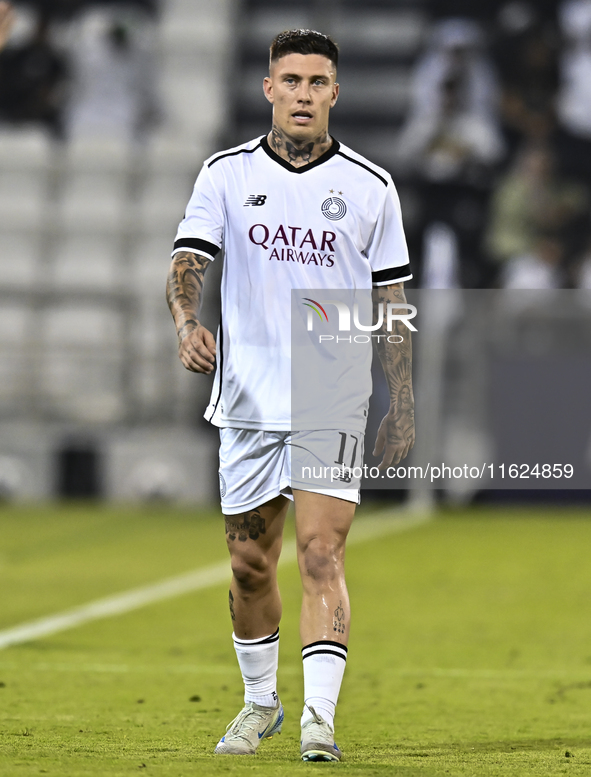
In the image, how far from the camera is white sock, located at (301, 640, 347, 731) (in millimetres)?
3480

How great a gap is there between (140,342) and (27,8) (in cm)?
621

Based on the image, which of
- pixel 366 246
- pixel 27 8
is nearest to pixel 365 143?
pixel 27 8

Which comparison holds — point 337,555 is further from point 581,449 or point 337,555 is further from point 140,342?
point 140,342

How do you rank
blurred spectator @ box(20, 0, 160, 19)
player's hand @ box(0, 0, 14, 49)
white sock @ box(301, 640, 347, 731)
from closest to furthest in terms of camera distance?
white sock @ box(301, 640, 347, 731), player's hand @ box(0, 0, 14, 49), blurred spectator @ box(20, 0, 160, 19)

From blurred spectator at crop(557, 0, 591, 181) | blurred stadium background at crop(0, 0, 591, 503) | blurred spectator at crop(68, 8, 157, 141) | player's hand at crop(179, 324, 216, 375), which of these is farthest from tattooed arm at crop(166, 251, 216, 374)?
blurred spectator at crop(68, 8, 157, 141)

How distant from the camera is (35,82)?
17.0m

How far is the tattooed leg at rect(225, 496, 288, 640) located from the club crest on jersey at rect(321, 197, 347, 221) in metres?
0.78

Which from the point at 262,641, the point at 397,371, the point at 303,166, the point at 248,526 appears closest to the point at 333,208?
the point at 303,166

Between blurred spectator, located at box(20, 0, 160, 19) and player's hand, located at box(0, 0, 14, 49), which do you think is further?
blurred spectator, located at box(20, 0, 160, 19)

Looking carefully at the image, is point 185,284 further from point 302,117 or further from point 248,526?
point 248,526

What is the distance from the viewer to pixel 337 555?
3.61 m

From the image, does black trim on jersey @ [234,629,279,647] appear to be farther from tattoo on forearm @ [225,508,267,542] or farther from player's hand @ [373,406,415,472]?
player's hand @ [373,406,415,472]

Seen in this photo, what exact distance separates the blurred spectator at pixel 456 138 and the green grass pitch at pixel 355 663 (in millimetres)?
5487

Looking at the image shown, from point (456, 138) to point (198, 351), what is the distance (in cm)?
1284
